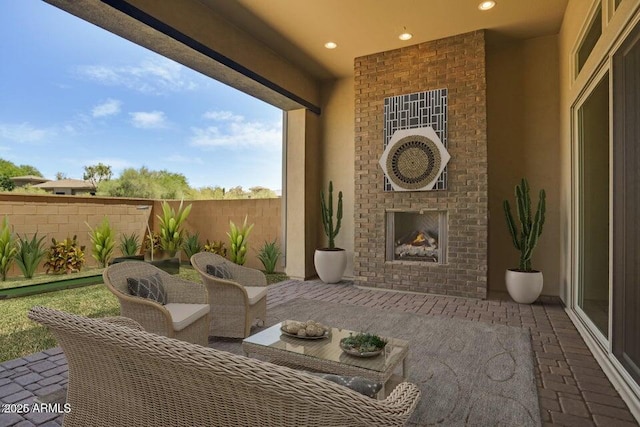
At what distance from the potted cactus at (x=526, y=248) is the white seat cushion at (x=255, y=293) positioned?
319 cm

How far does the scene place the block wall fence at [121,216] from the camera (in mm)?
5258

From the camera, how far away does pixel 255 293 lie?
132 inches

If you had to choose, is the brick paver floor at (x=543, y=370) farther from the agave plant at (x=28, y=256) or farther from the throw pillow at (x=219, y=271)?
the agave plant at (x=28, y=256)

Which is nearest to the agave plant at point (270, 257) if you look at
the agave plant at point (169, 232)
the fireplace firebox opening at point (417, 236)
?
the agave plant at point (169, 232)

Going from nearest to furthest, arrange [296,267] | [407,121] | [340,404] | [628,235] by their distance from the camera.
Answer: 1. [340,404]
2. [628,235]
3. [407,121]
4. [296,267]

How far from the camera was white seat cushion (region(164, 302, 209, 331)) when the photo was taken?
246 centimetres

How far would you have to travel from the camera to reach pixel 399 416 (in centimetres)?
84

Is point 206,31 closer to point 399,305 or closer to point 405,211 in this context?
point 405,211

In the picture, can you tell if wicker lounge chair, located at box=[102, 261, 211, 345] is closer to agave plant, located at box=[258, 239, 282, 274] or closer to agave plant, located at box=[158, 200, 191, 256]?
agave plant, located at box=[258, 239, 282, 274]

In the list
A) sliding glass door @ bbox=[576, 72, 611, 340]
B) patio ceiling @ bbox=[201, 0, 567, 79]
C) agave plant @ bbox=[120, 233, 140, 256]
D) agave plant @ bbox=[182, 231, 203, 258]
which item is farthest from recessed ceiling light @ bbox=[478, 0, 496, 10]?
agave plant @ bbox=[120, 233, 140, 256]

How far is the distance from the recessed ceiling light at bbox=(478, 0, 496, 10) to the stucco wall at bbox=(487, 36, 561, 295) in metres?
1.15

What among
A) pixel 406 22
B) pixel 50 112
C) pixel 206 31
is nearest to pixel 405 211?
pixel 406 22

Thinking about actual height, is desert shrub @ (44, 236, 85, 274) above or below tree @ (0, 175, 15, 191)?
below

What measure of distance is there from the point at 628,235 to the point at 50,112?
8679 millimetres
